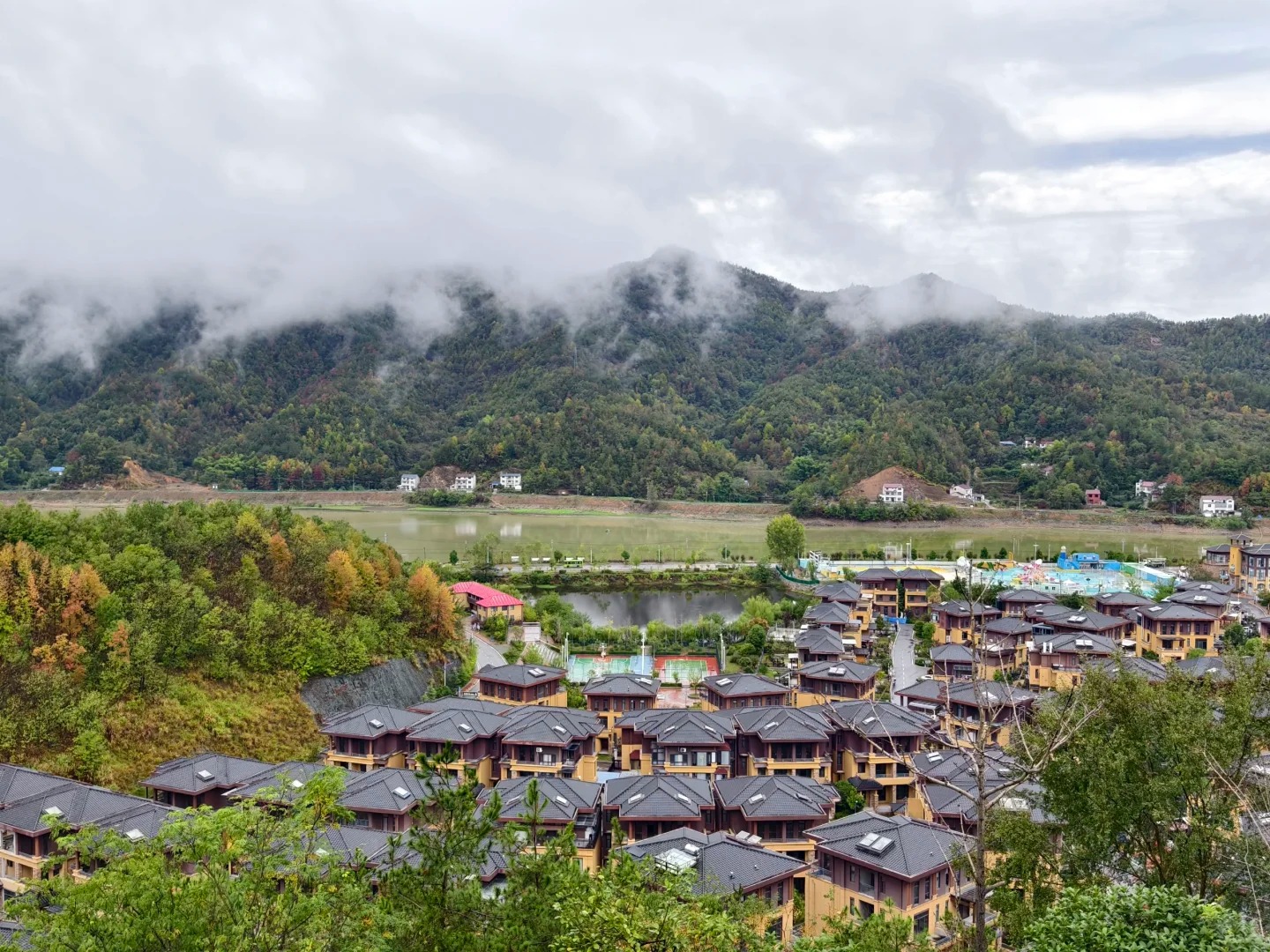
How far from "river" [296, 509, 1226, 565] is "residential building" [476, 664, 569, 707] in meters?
17.6

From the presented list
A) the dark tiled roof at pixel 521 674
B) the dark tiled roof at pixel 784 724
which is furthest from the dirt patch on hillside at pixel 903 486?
the dark tiled roof at pixel 784 724

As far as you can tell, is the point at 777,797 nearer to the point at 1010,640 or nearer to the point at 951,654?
the point at 951,654

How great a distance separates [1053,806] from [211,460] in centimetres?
7152

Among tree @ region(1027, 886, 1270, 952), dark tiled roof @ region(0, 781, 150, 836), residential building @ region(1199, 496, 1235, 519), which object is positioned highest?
residential building @ region(1199, 496, 1235, 519)

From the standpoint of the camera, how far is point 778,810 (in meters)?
12.7

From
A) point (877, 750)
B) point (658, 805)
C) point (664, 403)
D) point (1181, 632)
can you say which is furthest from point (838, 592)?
point (664, 403)

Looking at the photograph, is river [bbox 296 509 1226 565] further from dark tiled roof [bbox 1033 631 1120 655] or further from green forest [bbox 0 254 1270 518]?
dark tiled roof [bbox 1033 631 1120 655]

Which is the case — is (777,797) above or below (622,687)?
below

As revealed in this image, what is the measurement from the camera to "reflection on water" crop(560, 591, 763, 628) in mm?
30202

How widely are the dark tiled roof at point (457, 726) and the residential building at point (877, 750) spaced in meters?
5.67

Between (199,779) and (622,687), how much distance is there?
764 centimetres

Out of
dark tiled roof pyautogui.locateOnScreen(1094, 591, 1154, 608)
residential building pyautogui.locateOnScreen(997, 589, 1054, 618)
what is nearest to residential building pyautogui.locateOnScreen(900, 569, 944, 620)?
residential building pyautogui.locateOnScreen(997, 589, 1054, 618)

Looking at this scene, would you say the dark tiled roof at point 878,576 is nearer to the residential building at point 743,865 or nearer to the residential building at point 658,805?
the residential building at point 658,805

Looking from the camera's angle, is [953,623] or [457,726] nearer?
A: [457,726]
